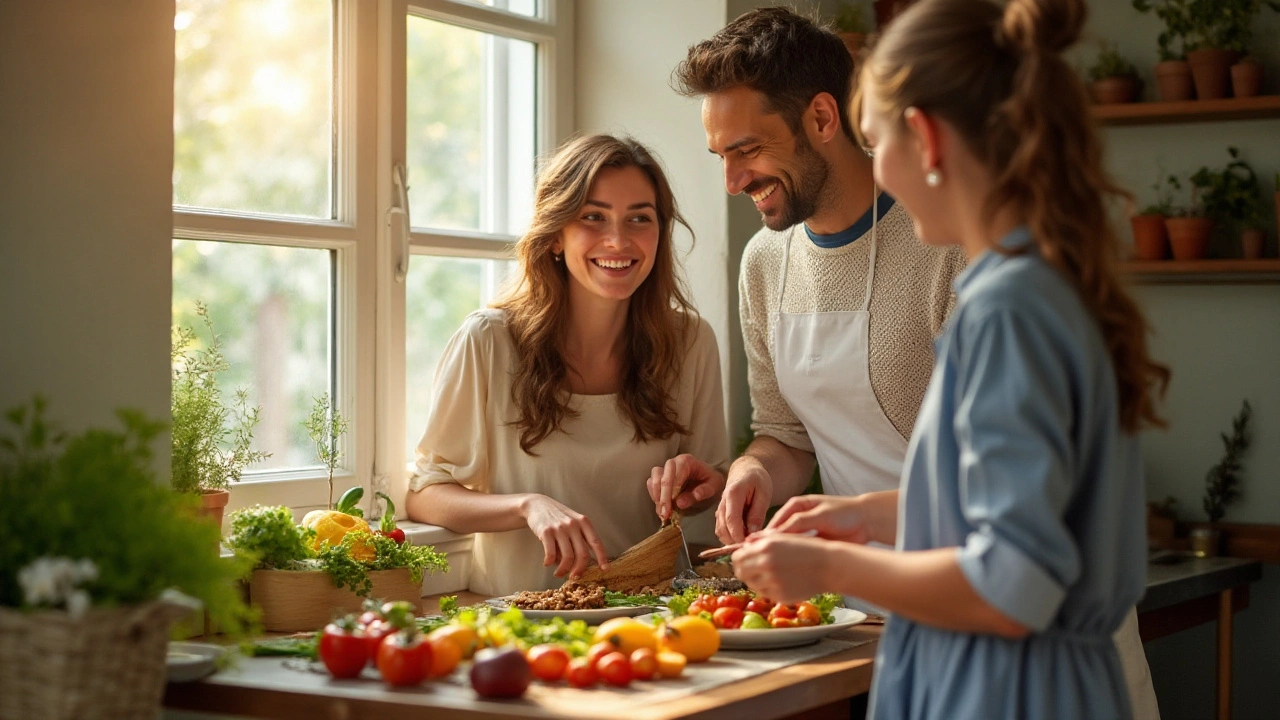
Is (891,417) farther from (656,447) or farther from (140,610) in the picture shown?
(140,610)

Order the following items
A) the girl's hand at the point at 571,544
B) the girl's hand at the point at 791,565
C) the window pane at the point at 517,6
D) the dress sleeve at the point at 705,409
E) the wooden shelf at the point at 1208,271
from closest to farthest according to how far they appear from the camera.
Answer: the girl's hand at the point at 791,565, the girl's hand at the point at 571,544, the dress sleeve at the point at 705,409, the window pane at the point at 517,6, the wooden shelf at the point at 1208,271

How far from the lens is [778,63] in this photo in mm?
2473

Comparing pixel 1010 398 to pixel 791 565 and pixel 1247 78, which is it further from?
pixel 1247 78

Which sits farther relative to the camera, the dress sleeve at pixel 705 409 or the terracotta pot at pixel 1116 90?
the terracotta pot at pixel 1116 90

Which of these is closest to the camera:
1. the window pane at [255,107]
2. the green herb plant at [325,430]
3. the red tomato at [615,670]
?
the red tomato at [615,670]

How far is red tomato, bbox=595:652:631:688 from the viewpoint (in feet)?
5.52

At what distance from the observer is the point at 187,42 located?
104 inches

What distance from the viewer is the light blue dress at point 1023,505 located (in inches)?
49.3

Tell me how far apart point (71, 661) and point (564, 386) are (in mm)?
1395

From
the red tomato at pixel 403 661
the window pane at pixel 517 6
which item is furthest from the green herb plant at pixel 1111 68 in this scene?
the red tomato at pixel 403 661

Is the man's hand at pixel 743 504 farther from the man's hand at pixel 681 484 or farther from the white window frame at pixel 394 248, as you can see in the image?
the white window frame at pixel 394 248

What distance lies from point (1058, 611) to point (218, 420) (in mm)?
1576

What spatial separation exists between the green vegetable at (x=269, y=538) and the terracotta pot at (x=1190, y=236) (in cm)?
267

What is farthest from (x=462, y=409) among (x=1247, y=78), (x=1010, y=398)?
(x=1247, y=78)
